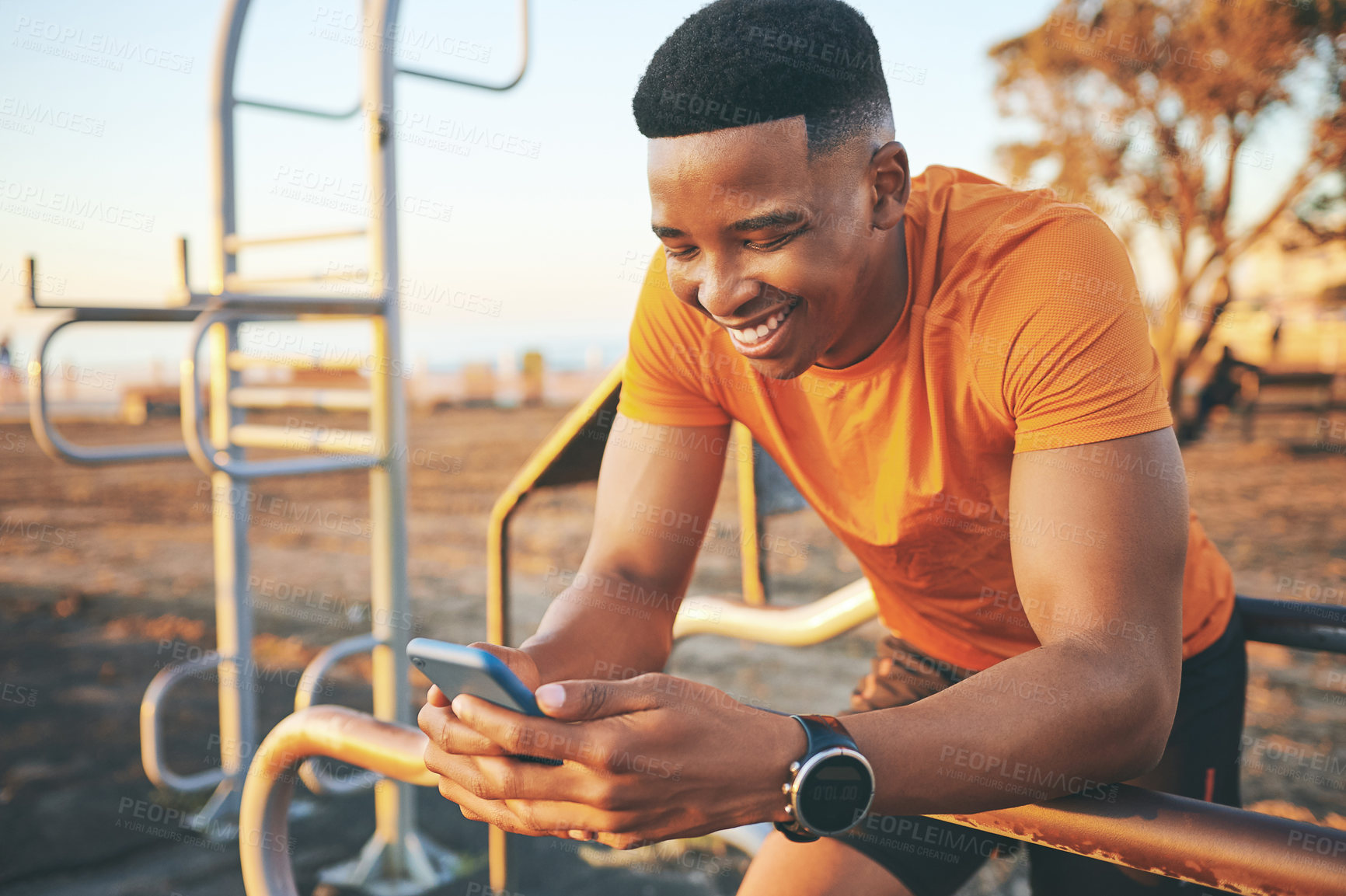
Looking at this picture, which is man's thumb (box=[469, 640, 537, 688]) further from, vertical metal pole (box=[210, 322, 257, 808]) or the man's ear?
vertical metal pole (box=[210, 322, 257, 808])

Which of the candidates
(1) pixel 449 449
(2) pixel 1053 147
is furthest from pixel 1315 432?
(1) pixel 449 449

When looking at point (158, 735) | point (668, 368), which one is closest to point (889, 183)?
point (668, 368)

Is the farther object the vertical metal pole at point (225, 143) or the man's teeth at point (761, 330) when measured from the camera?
the vertical metal pole at point (225, 143)

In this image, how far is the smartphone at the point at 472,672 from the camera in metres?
0.79

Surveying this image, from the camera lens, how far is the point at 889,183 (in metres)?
1.24

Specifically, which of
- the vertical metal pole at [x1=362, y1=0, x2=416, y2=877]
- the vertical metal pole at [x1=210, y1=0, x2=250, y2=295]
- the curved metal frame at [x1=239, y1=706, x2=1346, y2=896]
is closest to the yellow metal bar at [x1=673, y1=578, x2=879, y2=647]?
the curved metal frame at [x1=239, y1=706, x2=1346, y2=896]

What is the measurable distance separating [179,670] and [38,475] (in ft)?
30.3

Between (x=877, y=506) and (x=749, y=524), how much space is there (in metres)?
0.63

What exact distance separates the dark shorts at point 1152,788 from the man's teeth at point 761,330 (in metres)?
0.69

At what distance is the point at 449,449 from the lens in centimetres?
1181

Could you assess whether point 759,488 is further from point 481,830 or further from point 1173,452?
point 481,830

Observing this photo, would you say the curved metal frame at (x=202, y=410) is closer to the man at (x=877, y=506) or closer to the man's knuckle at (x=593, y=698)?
the man at (x=877, y=506)

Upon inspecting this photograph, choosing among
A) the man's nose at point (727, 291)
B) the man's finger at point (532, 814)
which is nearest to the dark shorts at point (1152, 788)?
the man's finger at point (532, 814)

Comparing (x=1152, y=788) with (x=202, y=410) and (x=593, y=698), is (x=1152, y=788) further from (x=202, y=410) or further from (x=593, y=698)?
(x=202, y=410)
